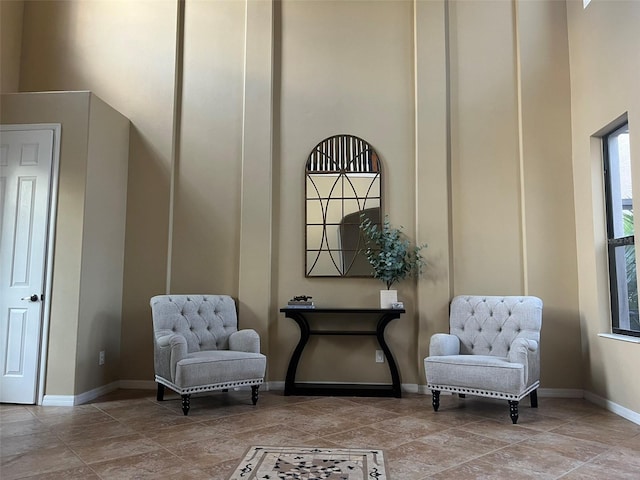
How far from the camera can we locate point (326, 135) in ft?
15.2

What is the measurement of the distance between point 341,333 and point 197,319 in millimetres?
1291

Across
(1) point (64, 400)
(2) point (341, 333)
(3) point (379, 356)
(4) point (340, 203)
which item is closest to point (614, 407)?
(3) point (379, 356)

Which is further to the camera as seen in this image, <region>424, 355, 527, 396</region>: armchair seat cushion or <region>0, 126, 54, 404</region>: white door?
<region>0, 126, 54, 404</region>: white door

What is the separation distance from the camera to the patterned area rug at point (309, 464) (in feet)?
7.59

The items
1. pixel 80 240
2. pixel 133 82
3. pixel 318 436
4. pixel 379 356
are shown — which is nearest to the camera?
pixel 318 436

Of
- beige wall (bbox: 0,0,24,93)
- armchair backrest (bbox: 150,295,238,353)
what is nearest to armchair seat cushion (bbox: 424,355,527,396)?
armchair backrest (bbox: 150,295,238,353)

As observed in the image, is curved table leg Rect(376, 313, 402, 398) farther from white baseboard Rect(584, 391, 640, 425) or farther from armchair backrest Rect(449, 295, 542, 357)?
white baseboard Rect(584, 391, 640, 425)

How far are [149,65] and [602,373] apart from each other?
16.6 feet

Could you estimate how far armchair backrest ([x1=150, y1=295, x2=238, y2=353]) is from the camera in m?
3.88

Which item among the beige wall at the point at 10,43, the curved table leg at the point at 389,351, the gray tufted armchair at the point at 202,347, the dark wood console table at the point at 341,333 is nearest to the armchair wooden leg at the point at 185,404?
the gray tufted armchair at the point at 202,347

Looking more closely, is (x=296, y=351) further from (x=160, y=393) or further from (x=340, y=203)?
(x=340, y=203)

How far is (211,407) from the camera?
3709 mm

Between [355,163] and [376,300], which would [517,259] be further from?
[355,163]

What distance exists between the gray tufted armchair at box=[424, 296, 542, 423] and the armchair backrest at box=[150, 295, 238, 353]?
1.79 meters
